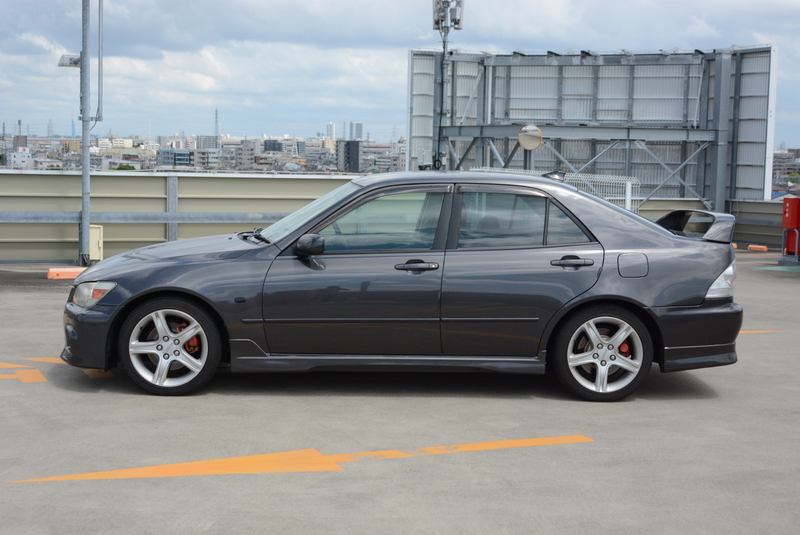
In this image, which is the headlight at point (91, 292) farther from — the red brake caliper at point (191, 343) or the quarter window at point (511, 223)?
the quarter window at point (511, 223)

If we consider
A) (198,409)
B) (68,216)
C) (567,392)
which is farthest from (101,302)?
(68,216)

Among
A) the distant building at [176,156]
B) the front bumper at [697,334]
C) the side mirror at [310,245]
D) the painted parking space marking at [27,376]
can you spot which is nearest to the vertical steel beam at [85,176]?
the painted parking space marking at [27,376]

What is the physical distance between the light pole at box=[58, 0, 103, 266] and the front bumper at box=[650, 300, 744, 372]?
1039cm

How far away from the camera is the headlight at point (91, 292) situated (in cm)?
589

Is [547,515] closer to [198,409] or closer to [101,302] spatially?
[198,409]

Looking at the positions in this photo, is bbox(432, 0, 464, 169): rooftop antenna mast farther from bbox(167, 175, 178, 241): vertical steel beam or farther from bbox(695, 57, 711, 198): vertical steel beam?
bbox(167, 175, 178, 241): vertical steel beam

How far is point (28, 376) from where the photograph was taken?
6.42 meters

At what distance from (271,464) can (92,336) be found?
198 centimetres

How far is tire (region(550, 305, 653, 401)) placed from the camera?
600 cm

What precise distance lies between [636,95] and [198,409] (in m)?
26.3

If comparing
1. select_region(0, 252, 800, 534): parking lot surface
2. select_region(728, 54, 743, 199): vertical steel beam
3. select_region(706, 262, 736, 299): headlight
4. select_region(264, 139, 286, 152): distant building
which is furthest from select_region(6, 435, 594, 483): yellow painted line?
select_region(264, 139, 286, 152): distant building

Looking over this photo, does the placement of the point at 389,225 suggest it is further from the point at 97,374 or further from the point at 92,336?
the point at 97,374

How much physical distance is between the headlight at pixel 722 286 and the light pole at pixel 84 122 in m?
10.6

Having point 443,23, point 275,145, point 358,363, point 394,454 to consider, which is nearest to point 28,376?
point 358,363
